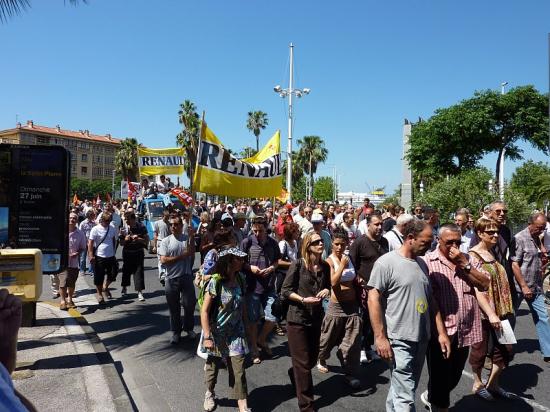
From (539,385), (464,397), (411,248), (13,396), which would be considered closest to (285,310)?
(411,248)

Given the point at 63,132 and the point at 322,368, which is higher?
the point at 63,132

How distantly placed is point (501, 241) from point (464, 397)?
2009 mm

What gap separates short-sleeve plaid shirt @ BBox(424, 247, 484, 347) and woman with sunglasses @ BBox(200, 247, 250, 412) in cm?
171

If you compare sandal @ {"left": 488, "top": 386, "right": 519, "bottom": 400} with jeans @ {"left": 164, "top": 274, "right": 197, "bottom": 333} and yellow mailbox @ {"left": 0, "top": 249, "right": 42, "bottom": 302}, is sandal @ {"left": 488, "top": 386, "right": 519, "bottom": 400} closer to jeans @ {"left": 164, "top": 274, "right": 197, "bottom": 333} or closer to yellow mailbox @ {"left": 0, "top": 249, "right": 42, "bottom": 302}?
jeans @ {"left": 164, "top": 274, "right": 197, "bottom": 333}

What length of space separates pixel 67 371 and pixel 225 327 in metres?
2.08

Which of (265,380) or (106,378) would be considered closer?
(106,378)

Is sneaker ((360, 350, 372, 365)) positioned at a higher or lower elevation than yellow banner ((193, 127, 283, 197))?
lower

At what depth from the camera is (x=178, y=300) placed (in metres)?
6.36

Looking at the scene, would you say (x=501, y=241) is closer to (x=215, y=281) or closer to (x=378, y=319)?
(x=378, y=319)

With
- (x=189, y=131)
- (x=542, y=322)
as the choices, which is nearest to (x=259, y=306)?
(x=542, y=322)

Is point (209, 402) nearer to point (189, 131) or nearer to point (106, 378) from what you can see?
point (106, 378)

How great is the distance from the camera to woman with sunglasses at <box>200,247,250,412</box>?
415 centimetres

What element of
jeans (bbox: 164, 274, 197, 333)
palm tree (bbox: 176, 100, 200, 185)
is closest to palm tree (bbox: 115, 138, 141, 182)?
palm tree (bbox: 176, 100, 200, 185)

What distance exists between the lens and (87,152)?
114562mm
